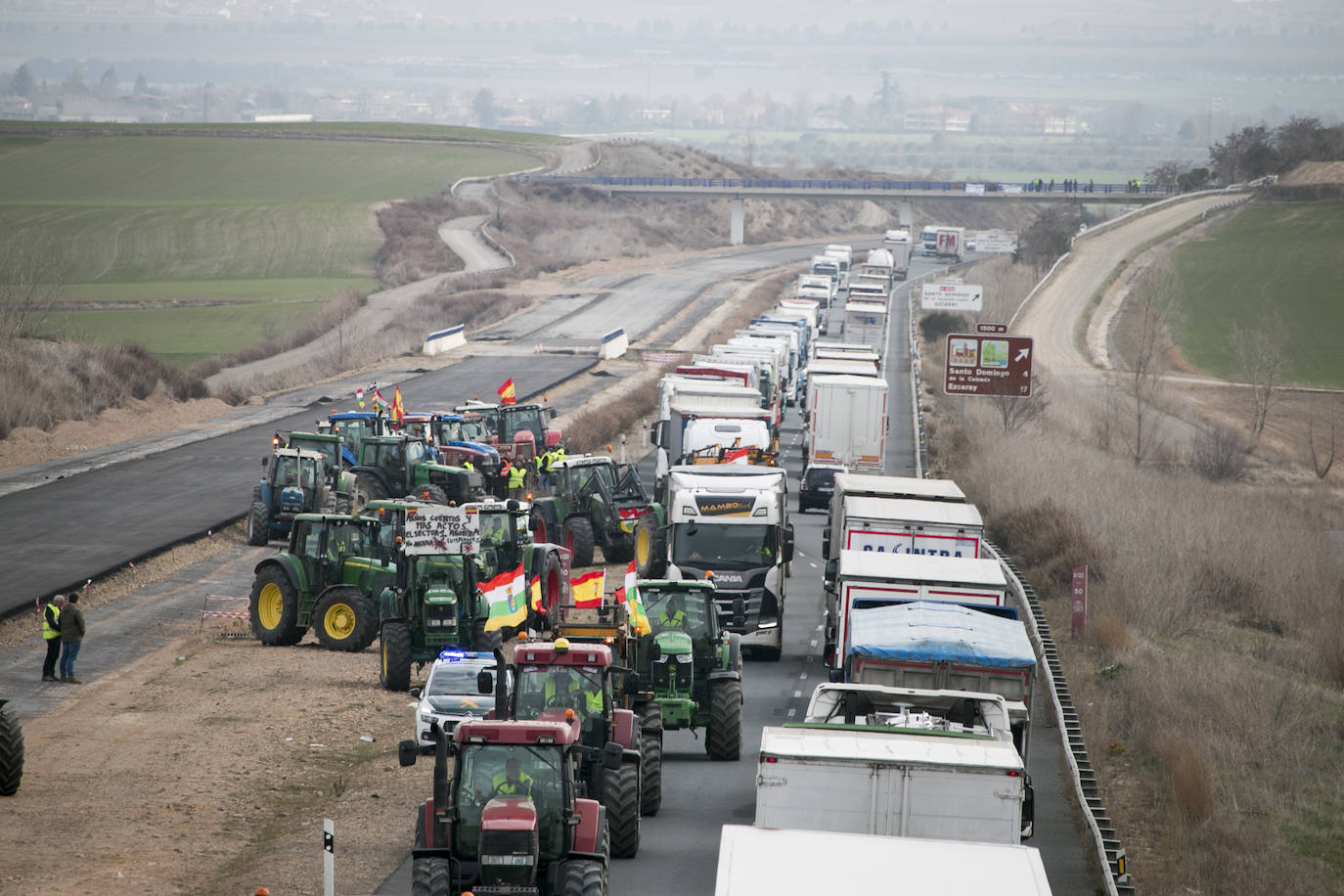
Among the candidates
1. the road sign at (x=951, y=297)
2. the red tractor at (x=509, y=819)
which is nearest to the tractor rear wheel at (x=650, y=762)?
the red tractor at (x=509, y=819)

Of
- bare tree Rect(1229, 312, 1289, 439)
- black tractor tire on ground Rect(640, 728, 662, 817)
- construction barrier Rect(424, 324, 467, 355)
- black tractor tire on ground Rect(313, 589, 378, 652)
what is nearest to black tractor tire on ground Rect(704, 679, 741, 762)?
black tractor tire on ground Rect(640, 728, 662, 817)

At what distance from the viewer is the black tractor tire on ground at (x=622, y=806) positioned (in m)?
15.7

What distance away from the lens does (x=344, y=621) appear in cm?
2620

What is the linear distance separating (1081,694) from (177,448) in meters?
32.6

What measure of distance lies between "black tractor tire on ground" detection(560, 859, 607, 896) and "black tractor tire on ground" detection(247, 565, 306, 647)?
14323mm

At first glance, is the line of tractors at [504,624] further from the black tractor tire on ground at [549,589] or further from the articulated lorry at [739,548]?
the articulated lorry at [739,548]

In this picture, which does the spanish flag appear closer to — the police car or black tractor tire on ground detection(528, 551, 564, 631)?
the police car

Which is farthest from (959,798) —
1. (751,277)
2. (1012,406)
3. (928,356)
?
(751,277)

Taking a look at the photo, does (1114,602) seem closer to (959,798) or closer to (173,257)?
(959,798)

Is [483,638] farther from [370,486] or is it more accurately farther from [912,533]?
[370,486]

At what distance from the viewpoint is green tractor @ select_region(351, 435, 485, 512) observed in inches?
1431

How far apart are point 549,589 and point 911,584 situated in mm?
7925

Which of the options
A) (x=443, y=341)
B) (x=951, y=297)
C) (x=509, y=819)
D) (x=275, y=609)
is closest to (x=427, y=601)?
(x=275, y=609)

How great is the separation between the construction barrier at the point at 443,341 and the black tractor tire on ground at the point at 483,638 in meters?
50.3
